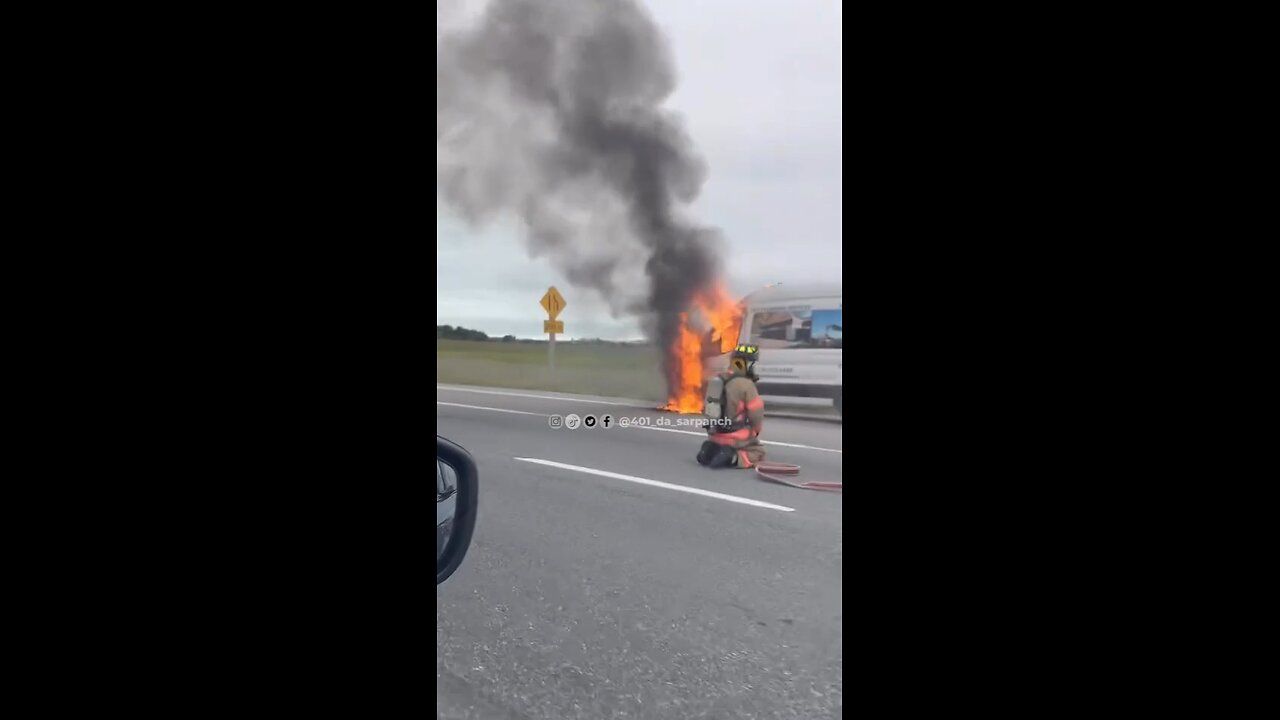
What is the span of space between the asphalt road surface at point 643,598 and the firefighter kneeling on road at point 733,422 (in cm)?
16

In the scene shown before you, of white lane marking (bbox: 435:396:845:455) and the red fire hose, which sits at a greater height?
white lane marking (bbox: 435:396:845:455)

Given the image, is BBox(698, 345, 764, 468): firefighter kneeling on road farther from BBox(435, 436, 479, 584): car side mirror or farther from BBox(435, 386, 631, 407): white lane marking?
BBox(435, 436, 479, 584): car side mirror

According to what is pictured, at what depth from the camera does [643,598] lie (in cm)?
298

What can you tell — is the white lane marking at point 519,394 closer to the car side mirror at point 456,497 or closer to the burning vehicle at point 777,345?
the burning vehicle at point 777,345

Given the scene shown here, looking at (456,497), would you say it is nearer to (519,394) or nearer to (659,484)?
(659,484)

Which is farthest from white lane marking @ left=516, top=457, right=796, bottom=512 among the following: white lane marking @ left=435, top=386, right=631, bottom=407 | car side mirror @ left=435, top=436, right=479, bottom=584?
white lane marking @ left=435, top=386, right=631, bottom=407

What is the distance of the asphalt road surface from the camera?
2271mm

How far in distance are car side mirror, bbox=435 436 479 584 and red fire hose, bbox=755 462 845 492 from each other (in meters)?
3.86
